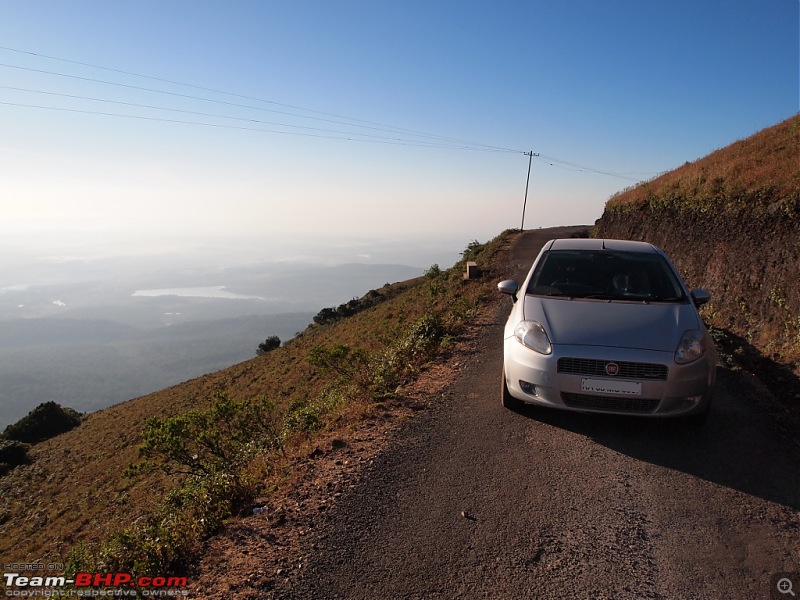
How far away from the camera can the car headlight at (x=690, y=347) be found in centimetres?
415

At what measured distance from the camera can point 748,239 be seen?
31.9 ft

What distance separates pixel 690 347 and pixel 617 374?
2.49ft

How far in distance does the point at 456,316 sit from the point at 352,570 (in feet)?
27.2

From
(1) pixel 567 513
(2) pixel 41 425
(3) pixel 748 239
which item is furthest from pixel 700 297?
(2) pixel 41 425

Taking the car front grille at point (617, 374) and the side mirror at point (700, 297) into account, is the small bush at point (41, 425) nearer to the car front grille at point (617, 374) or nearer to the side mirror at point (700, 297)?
the car front grille at point (617, 374)

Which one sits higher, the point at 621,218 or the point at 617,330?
the point at 621,218

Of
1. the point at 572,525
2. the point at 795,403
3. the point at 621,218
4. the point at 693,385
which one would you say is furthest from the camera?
the point at 621,218

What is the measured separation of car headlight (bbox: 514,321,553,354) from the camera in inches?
173

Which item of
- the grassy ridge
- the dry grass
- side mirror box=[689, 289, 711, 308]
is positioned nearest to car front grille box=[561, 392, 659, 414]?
side mirror box=[689, 289, 711, 308]

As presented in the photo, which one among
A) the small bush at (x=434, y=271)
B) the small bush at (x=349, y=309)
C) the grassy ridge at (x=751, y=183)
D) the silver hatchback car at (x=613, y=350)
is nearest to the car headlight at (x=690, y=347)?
the silver hatchback car at (x=613, y=350)

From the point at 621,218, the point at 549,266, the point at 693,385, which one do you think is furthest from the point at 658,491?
the point at 621,218

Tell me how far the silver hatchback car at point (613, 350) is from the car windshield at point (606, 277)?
0.02 m

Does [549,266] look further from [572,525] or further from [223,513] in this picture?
[223,513]

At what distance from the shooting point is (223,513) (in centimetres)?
386
